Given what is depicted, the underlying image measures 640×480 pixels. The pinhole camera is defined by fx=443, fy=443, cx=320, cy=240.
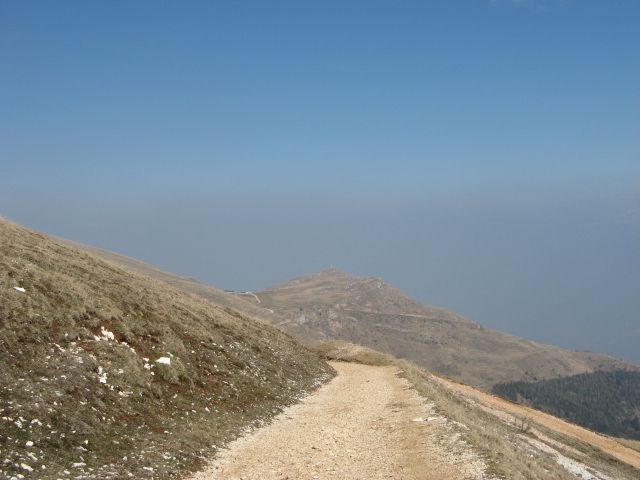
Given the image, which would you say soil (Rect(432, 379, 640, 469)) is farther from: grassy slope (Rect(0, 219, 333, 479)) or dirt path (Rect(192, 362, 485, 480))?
grassy slope (Rect(0, 219, 333, 479))

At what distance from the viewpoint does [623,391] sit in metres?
166

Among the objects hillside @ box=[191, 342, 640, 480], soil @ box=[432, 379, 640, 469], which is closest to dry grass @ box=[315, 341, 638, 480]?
hillside @ box=[191, 342, 640, 480]

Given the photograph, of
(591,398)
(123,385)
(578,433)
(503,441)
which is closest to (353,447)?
(503,441)

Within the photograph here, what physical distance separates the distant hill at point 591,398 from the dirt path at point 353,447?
14129 cm

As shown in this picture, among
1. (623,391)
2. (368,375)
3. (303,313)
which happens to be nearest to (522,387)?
(623,391)

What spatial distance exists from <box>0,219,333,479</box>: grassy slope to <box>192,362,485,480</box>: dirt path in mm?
1092

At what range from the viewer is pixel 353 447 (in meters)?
15.2

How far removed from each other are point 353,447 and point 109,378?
8.58 metres

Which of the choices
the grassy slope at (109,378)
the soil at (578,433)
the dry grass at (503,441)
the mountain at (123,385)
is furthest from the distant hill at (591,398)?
the grassy slope at (109,378)

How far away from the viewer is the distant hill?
447ft

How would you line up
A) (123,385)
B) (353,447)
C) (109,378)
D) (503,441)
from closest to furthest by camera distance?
(109,378)
(123,385)
(353,447)
(503,441)

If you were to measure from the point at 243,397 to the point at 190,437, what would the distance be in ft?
20.8

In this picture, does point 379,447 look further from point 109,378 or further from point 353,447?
point 109,378

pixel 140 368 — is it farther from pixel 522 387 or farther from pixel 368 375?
pixel 522 387
